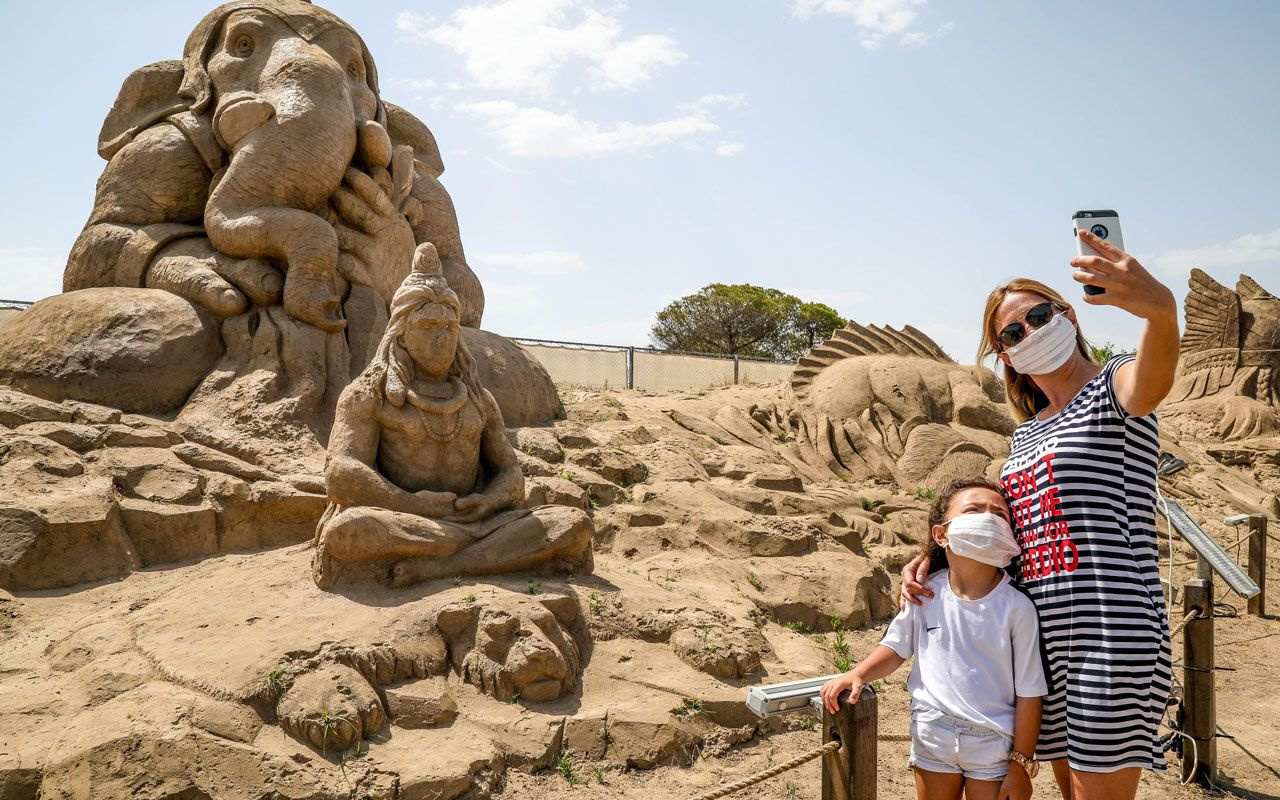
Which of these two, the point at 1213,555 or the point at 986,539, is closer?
the point at 986,539

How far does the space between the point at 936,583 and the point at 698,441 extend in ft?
22.1

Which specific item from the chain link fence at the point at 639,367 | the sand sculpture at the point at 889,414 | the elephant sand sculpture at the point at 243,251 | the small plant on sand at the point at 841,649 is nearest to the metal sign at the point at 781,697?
the small plant on sand at the point at 841,649

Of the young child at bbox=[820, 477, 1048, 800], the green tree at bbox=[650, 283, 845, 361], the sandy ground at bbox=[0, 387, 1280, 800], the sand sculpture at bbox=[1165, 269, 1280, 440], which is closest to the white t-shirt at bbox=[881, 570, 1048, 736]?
the young child at bbox=[820, 477, 1048, 800]

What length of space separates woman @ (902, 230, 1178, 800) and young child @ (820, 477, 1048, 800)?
0.06m

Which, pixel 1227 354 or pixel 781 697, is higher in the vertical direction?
pixel 1227 354

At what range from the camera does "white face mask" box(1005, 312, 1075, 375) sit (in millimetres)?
2189

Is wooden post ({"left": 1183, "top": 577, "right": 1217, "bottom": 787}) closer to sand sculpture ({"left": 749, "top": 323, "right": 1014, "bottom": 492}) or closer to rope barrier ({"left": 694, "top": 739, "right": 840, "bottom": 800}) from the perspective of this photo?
rope barrier ({"left": 694, "top": 739, "right": 840, "bottom": 800})

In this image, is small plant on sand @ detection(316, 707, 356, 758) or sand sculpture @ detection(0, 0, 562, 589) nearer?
small plant on sand @ detection(316, 707, 356, 758)

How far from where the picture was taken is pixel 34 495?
5652 millimetres

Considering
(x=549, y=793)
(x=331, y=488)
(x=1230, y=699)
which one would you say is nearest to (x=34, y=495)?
(x=331, y=488)

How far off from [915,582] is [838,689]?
0.35 m

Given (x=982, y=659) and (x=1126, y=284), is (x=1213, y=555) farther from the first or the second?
(x=1126, y=284)

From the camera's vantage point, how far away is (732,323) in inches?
1062

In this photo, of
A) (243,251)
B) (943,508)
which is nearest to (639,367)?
(243,251)
